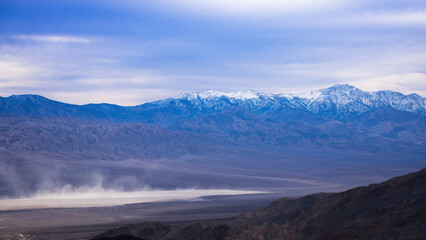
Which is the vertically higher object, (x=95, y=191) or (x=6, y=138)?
(x=6, y=138)

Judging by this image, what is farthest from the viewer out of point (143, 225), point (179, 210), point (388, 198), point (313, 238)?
point (179, 210)

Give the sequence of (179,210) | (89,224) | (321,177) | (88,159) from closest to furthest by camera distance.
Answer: (89,224) → (179,210) → (321,177) → (88,159)

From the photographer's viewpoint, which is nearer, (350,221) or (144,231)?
(350,221)

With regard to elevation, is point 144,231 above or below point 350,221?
below

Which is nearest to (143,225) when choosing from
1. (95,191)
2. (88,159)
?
(95,191)

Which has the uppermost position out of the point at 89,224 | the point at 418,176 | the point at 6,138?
the point at 6,138

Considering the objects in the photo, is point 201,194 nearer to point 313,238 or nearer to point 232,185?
point 232,185

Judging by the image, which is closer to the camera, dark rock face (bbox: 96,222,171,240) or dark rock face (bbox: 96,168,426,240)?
dark rock face (bbox: 96,168,426,240)

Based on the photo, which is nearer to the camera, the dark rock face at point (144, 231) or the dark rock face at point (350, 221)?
the dark rock face at point (350, 221)
